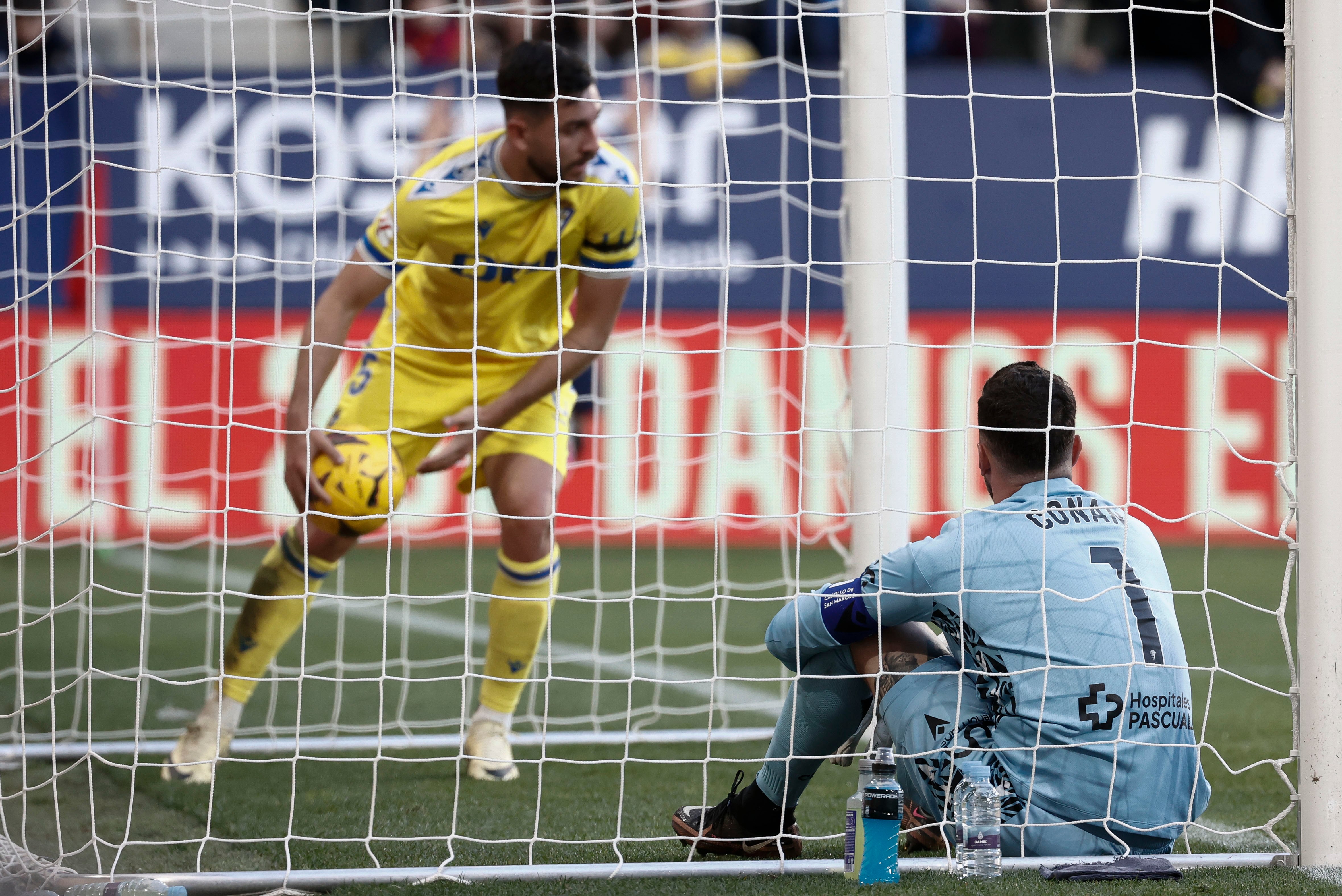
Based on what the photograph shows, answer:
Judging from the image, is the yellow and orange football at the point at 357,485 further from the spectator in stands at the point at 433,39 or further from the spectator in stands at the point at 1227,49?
the spectator in stands at the point at 1227,49

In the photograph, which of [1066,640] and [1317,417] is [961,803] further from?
[1317,417]

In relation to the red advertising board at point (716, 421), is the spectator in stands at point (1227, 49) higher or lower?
higher

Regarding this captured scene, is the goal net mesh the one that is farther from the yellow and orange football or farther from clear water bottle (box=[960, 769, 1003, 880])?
clear water bottle (box=[960, 769, 1003, 880])

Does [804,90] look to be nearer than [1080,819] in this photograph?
No

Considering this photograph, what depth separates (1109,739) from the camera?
2346 millimetres

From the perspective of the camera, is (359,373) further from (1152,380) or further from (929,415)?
(1152,380)

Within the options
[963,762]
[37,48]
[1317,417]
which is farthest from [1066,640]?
[37,48]

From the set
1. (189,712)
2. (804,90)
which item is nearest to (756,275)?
(804,90)

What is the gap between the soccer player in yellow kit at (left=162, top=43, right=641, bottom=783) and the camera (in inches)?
134

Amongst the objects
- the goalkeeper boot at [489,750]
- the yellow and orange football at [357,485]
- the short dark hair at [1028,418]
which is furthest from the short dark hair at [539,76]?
the goalkeeper boot at [489,750]

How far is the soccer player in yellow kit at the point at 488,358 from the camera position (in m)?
3.41

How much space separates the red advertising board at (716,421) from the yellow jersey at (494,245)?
15.5 feet

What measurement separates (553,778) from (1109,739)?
1.64 meters

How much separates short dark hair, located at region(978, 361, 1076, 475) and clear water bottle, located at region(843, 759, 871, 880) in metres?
0.59
